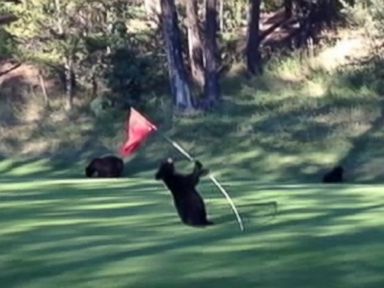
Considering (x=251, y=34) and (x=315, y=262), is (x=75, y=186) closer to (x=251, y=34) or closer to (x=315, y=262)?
(x=315, y=262)

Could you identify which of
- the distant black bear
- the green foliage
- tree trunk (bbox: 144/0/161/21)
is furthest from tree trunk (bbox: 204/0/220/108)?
the distant black bear

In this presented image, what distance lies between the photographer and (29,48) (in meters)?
49.3

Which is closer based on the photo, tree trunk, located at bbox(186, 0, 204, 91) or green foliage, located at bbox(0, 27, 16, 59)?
tree trunk, located at bbox(186, 0, 204, 91)

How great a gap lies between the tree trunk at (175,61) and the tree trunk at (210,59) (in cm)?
99

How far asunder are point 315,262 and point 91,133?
96.9 ft

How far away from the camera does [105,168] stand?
120 feet

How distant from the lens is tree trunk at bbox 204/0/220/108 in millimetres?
46281

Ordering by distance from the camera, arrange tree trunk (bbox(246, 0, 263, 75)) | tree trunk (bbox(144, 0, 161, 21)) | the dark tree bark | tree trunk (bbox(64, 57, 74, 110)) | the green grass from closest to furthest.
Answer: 1. the green grass
2. tree trunk (bbox(64, 57, 74, 110))
3. tree trunk (bbox(246, 0, 263, 75))
4. tree trunk (bbox(144, 0, 161, 21))
5. the dark tree bark

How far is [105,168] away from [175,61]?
950 cm

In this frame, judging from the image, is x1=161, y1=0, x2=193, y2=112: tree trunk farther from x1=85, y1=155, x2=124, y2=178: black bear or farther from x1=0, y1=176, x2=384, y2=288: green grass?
x1=0, y1=176, x2=384, y2=288: green grass

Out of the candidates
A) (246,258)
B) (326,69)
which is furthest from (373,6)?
(246,258)

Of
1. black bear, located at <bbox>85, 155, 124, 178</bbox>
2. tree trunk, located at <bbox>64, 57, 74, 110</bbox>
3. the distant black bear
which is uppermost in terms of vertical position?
tree trunk, located at <bbox>64, 57, 74, 110</bbox>

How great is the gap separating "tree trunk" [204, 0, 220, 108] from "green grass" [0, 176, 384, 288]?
19.9 m

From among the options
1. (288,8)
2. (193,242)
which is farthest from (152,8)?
(193,242)
